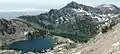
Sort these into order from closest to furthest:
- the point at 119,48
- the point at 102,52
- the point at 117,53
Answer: the point at 117,53
the point at 119,48
the point at 102,52

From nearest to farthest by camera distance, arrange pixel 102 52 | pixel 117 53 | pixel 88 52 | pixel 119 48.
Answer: pixel 117 53 → pixel 119 48 → pixel 102 52 → pixel 88 52

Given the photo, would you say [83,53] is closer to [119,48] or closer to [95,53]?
[95,53]

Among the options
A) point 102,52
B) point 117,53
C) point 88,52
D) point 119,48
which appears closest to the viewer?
point 117,53

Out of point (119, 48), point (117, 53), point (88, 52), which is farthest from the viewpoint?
point (88, 52)

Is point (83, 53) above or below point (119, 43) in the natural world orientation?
below

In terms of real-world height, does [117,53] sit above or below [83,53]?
above

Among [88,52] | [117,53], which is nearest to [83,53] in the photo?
[88,52]

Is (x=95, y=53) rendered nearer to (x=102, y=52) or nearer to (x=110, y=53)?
(x=102, y=52)

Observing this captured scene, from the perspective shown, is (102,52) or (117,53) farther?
(102,52)

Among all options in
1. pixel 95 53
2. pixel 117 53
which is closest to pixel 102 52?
pixel 95 53
